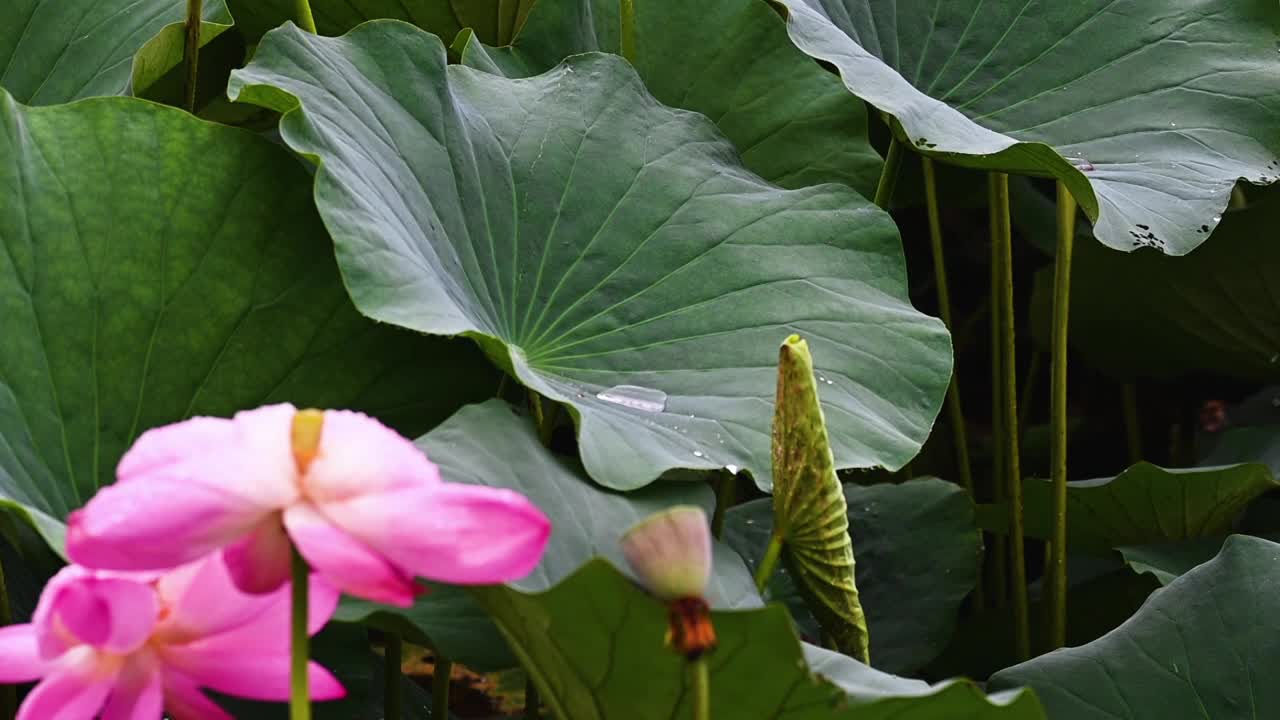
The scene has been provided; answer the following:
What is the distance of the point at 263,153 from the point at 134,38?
0.82ft

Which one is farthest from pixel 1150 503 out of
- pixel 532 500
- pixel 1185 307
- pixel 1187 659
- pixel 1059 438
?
pixel 532 500

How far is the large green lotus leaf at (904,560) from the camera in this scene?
119 cm

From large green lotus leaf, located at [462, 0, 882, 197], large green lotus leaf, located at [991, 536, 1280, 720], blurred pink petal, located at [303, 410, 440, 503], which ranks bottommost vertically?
large green lotus leaf, located at [991, 536, 1280, 720]

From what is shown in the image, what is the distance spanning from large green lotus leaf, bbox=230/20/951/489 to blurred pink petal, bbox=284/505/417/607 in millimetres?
321

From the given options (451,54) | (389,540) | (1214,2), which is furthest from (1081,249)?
(389,540)

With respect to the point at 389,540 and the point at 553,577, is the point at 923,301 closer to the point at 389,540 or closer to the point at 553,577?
the point at 553,577

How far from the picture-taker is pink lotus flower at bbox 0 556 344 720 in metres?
0.46

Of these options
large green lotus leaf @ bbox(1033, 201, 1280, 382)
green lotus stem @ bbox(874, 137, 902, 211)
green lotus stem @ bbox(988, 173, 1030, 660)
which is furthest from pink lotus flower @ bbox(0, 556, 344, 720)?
large green lotus leaf @ bbox(1033, 201, 1280, 382)

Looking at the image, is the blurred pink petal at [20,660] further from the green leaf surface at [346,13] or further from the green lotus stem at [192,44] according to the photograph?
the green leaf surface at [346,13]

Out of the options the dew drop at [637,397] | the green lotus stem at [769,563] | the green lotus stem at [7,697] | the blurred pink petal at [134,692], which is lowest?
the green lotus stem at [7,697]

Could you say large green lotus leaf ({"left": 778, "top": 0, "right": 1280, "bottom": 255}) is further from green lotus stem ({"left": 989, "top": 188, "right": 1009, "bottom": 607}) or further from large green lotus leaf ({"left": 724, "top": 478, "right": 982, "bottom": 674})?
large green lotus leaf ({"left": 724, "top": 478, "right": 982, "bottom": 674})

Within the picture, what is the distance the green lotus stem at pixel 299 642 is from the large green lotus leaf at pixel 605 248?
30cm

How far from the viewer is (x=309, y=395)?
35.0 inches

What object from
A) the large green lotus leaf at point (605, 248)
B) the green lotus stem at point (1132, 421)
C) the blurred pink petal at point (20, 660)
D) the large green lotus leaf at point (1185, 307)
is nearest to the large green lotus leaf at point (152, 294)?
the large green lotus leaf at point (605, 248)
